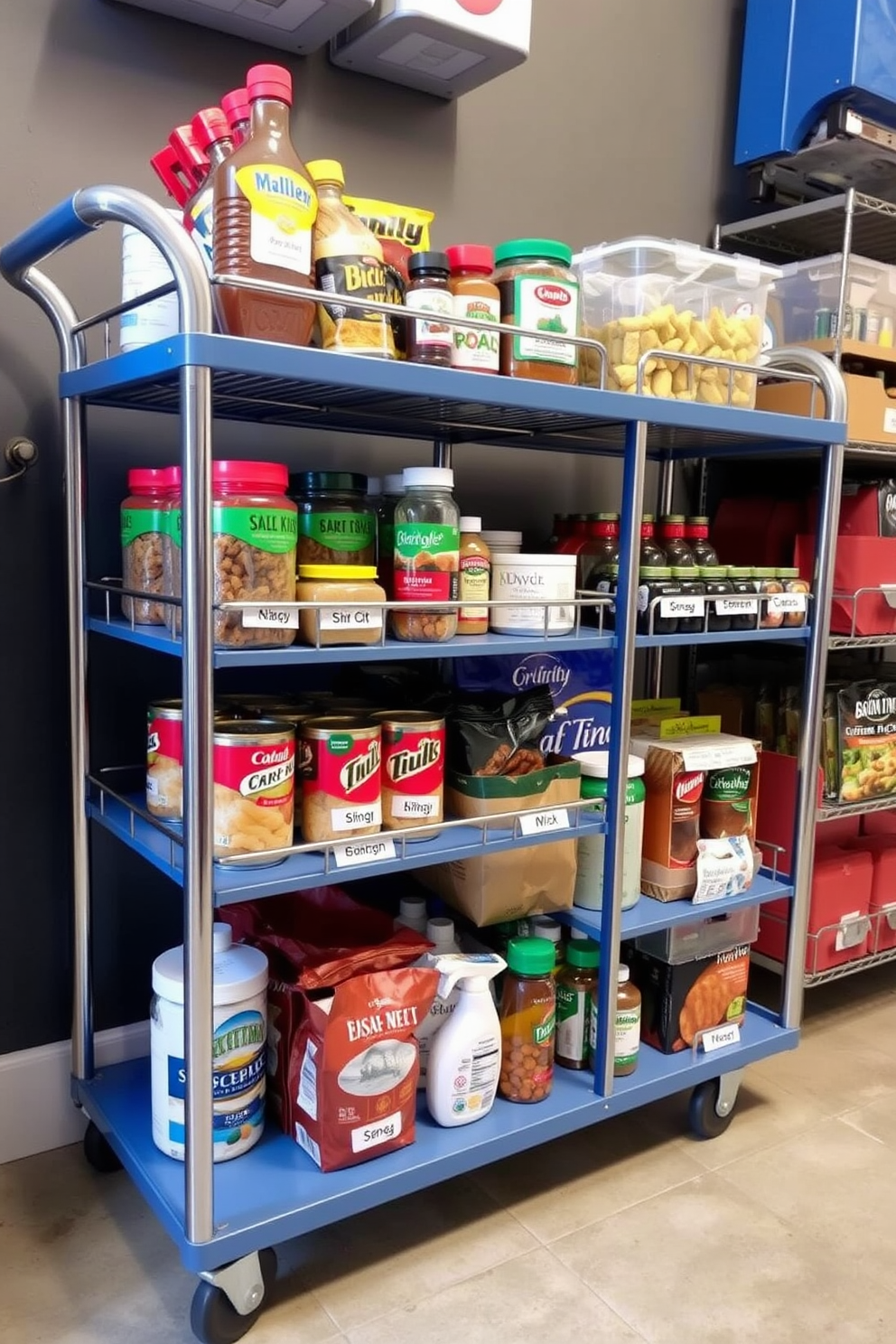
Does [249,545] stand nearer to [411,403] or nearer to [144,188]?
[411,403]

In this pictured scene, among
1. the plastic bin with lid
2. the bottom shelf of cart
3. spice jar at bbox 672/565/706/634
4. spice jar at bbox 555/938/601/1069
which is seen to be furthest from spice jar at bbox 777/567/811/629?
the bottom shelf of cart

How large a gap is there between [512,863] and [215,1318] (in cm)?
75

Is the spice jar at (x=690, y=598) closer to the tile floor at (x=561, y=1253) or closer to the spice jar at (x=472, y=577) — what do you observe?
the spice jar at (x=472, y=577)

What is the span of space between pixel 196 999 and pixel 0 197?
1.26m

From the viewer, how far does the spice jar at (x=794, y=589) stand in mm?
1904

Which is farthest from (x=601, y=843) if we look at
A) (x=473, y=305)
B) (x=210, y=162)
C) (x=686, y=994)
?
(x=210, y=162)

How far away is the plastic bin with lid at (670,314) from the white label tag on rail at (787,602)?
0.35 m

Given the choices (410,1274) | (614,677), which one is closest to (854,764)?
(614,677)

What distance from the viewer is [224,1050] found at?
144 centimetres

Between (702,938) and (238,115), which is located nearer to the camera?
(238,115)

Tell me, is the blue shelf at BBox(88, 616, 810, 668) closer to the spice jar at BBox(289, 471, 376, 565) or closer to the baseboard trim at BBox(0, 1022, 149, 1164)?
the spice jar at BBox(289, 471, 376, 565)

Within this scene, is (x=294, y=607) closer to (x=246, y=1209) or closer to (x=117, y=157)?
(x=246, y=1209)

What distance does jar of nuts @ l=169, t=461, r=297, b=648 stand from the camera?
1265mm

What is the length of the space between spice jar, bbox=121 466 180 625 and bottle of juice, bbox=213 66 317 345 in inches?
9.5
